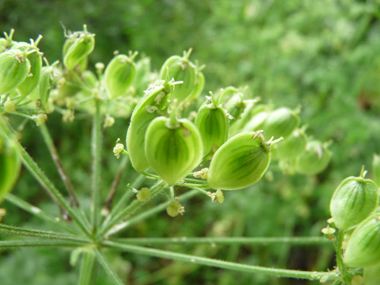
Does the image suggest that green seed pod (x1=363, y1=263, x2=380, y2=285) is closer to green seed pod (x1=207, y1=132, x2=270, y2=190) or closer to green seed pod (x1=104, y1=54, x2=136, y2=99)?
green seed pod (x1=207, y1=132, x2=270, y2=190)

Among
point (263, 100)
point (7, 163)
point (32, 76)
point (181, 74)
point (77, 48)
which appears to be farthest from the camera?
point (263, 100)

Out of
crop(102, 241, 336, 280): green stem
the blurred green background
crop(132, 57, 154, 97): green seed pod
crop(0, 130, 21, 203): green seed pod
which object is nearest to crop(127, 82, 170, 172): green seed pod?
crop(0, 130, 21, 203): green seed pod

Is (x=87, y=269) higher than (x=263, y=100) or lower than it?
lower

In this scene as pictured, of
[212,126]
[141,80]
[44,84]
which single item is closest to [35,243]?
[44,84]

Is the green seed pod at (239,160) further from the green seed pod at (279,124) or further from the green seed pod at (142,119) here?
the green seed pod at (279,124)

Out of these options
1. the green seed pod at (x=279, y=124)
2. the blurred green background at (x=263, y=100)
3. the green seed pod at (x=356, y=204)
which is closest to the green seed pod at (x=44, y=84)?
the green seed pod at (x=279, y=124)

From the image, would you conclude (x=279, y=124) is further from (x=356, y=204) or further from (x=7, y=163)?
(x=7, y=163)
